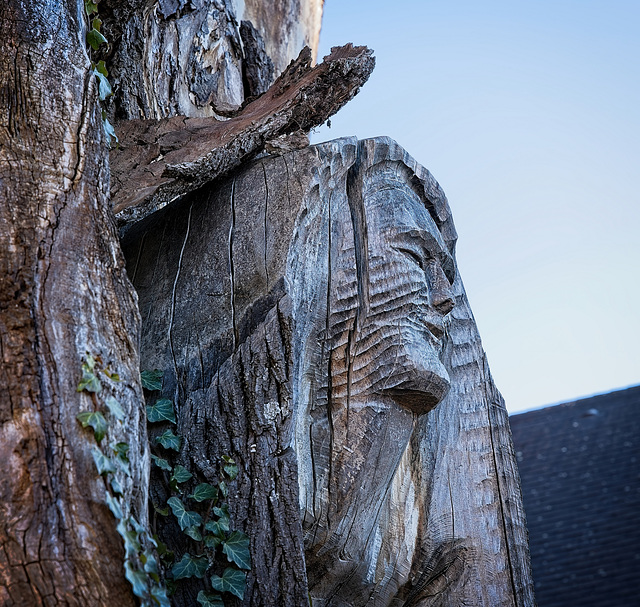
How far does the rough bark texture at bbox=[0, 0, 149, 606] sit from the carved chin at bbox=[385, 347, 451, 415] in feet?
2.51

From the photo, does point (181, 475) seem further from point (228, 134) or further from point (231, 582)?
point (228, 134)

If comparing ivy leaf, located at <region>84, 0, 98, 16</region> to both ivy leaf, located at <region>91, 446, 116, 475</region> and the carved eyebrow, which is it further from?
ivy leaf, located at <region>91, 446, 116, 475</region>

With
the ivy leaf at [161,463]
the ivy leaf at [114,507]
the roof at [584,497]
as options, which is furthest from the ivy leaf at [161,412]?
the roof at [584,497]

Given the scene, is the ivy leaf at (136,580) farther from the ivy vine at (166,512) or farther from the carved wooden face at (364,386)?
the carved wooden face at (364,386)

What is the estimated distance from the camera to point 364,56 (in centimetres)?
229

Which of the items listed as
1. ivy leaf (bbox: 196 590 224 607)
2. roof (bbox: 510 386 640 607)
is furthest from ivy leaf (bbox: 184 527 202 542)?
roof (bbox: 510 386 640 607)

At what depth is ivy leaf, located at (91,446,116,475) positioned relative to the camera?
1407 millimetres

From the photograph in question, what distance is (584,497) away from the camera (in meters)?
8.43

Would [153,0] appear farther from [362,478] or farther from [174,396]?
[362,478]

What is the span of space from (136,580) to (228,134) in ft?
4.39

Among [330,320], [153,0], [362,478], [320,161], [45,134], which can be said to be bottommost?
[362,478]

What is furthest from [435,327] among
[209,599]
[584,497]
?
[584,497]

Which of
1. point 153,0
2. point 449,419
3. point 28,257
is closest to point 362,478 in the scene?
point 449,419

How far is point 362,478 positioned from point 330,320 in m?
0.43
